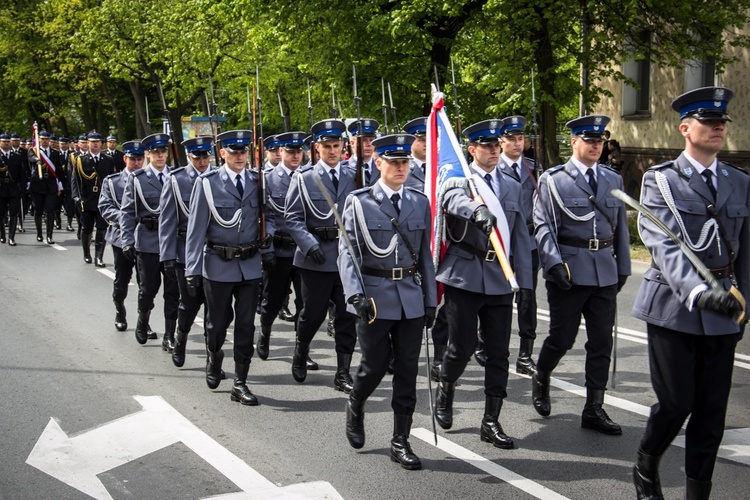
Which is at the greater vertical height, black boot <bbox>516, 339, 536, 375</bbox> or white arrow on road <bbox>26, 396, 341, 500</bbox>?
black boot <bbox>516, 339, 536, 375</bbox>

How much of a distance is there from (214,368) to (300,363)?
0.76 m

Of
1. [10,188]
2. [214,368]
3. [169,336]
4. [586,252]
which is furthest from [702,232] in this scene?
[10,188]

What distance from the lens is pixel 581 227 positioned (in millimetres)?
7066

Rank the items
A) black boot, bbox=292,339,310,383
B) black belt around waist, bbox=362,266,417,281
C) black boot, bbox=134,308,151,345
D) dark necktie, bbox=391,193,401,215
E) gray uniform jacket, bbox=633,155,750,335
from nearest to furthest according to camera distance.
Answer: gray uniform jacket, bbox=633,155,750,335 → black belt around waist, bbox=362,266,417,281 → dark necktie, bbox=391,193,401,215 → black boot, bbox=292,339,310,383 → black boot, bbox=134,308,151,345

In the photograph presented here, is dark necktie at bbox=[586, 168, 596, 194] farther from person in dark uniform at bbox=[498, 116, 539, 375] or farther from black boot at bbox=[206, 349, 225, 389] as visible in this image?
black boot at bbox=[206, 349, 225, 389]

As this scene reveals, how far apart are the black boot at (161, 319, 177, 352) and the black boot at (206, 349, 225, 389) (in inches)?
62.2

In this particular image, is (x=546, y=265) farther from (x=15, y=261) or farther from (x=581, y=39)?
(x=581, y=39)

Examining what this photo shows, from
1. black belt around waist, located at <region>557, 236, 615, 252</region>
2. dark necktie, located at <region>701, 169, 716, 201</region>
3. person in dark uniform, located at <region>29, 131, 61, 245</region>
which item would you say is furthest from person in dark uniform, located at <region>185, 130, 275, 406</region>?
person in dark uniform, located at <region>29, 131, 61, 245</region>

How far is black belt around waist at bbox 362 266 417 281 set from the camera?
6.39 m

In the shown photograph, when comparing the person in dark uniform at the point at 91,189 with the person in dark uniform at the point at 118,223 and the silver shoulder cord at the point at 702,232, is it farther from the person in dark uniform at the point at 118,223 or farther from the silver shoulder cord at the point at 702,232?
the silver shoulder cord at the point at 702,232

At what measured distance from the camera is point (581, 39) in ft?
63.7

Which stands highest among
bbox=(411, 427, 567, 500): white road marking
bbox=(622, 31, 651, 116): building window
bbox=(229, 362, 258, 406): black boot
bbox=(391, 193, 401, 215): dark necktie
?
bbox=(622, 31, 651, 116): building window

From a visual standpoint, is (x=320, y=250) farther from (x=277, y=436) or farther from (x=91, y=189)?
(x=91, y=189)

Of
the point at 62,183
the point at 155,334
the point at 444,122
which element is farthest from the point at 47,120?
the point at 444,122
